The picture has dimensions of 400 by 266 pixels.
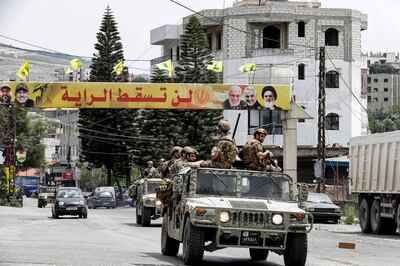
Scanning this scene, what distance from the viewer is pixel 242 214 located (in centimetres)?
1631

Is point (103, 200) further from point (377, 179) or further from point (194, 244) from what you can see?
point (194, 244)

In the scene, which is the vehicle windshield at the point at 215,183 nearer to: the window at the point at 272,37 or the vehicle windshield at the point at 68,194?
the vehicle windshield at the point at 68,194

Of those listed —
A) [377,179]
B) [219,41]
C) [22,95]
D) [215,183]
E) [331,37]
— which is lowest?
[215,183]

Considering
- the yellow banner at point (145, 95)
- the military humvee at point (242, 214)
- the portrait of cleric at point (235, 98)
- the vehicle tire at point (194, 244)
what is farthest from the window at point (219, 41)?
the vehicle tire at point (194, 244)

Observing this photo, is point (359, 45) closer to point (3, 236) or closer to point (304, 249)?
point (3, 236)

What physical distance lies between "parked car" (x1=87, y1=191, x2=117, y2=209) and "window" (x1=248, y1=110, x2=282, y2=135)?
16535 millimetres

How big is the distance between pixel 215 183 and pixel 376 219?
17440 mm

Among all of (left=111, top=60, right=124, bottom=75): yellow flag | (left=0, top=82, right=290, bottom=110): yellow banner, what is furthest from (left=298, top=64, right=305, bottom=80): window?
(left=0, top=82, right=290, bottom=110): yellow banner

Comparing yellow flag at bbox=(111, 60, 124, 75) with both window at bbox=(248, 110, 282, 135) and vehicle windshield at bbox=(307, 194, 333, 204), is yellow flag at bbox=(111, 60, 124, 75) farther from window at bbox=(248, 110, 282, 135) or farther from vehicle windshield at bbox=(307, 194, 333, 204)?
vehicle windshield at bbox=(307, 194, 333, 204)

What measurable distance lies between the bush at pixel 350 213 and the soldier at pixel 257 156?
28208 mm

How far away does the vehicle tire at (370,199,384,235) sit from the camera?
110ft

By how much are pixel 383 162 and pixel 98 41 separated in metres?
56.7

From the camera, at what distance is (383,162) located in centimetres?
3325

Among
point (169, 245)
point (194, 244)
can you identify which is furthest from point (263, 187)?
point (169, 245)
